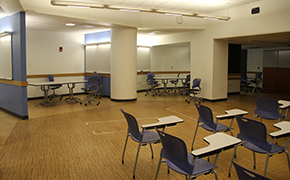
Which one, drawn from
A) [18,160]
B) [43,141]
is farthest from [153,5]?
[18,160]

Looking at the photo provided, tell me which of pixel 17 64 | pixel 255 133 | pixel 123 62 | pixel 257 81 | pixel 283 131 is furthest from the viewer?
pixel 257 81

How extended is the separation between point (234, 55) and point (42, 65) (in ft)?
31.4

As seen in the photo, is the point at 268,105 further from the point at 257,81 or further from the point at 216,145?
the point at 257,81

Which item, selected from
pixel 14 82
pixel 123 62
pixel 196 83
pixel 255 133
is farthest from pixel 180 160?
pixel 196 83

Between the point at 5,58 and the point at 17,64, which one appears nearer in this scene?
the point at 17,64

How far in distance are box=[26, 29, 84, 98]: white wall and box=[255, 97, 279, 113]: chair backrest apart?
353 inches

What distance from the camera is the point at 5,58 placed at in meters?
7.48

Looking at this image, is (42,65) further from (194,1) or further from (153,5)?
(194,1)

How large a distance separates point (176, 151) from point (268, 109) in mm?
3422

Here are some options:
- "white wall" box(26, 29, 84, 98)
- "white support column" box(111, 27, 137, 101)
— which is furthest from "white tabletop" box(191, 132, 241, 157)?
"white wall" box(26, 29, 84, 98)

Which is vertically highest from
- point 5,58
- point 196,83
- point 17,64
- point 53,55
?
point 53,55

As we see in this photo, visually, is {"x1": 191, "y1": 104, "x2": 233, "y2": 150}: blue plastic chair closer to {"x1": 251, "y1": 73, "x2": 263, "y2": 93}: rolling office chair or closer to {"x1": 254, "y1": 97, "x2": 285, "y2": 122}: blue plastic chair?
{"x1": 254, "y1": 97, "x2": 285, "y2": 122}: blue plastic chair

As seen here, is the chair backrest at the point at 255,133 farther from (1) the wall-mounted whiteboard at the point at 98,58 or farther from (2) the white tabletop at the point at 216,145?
(1) the wall-mounted whiteboard at the point at 98,58

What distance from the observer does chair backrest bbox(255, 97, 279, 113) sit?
4969mm
